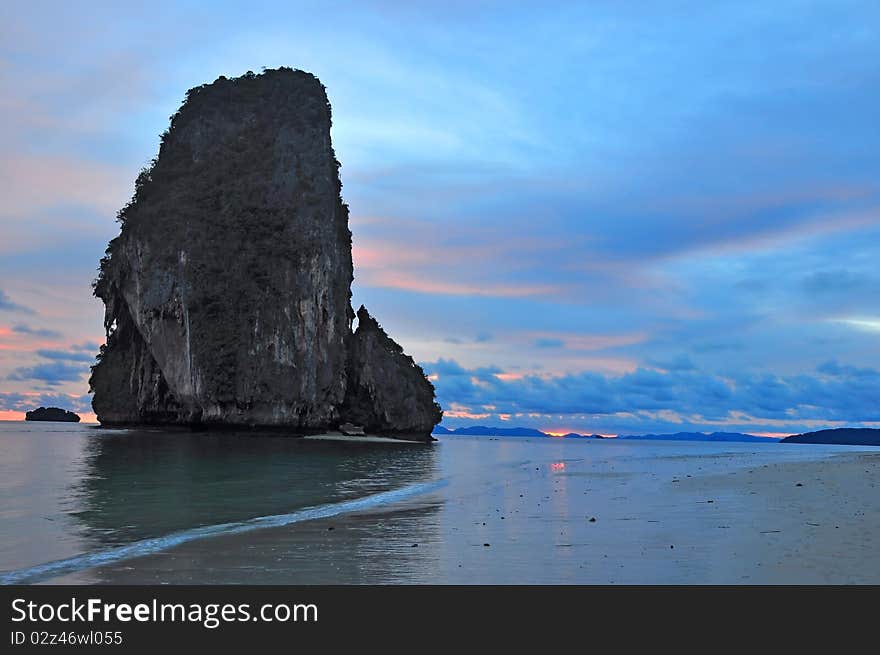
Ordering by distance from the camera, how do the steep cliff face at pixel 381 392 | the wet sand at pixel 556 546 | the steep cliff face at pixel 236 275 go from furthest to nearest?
1. the steep cliff face at pixel 381 392
2. the steep cliff face at pixel 236 275
3. the wet sand at pixel 556 546

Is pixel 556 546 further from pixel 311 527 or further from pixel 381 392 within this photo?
pixel 381 392

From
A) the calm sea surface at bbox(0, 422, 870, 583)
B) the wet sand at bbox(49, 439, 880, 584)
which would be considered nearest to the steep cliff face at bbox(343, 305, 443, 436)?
the calm sea surface at bbox(0, 422, 870, 583)

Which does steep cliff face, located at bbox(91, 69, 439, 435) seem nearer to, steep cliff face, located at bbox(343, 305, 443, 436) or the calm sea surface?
steep cliff face, located at bbox(343, 305, 443, 436)

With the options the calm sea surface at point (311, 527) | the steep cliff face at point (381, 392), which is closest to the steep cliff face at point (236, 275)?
the steep cliff face at point (381, 392)

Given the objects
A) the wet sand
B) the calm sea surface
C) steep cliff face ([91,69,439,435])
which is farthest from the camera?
steep cliff face ([91,69,439,435])

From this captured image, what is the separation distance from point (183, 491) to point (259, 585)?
58.3 ft

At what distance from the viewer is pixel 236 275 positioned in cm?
10844

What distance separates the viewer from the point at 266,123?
12188 centimetres

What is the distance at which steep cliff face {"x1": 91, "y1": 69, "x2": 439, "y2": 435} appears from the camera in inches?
4082

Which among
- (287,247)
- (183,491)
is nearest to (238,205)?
(287,247)

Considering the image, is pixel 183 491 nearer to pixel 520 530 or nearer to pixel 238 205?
pixel 520 530

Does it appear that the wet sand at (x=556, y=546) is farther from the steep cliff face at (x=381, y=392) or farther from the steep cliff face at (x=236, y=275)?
the steep cliff face at (x=381, y=392)

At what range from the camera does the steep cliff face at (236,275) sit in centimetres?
10369

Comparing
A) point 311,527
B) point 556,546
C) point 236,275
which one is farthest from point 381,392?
point 556,546
